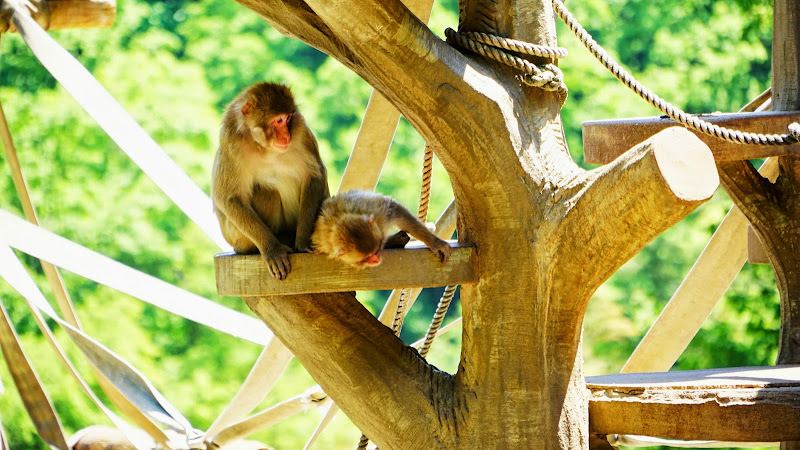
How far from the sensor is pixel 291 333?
237 cm

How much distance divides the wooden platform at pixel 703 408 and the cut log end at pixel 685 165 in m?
0.64

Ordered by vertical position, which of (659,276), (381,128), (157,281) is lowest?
(157,281)

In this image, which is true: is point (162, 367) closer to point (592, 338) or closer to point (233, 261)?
point (592, 338)

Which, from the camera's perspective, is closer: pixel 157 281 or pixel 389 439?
pixel 389 439

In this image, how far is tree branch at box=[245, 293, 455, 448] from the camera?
2260 mm

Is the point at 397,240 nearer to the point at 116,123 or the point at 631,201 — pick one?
the point at 631,201

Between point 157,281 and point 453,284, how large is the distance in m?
1.76

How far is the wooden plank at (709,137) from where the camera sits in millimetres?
2518

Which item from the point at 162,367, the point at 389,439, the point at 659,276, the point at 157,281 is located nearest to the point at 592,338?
the point at 659,276

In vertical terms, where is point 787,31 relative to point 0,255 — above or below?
above

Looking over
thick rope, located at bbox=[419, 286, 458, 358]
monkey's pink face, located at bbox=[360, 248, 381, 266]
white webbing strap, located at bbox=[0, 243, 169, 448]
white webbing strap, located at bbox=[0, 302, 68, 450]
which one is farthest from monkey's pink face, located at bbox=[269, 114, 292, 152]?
white webbing strap, located at bbox=[0, 302, 68, 450]

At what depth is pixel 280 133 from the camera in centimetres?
254

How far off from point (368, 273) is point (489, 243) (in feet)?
1.01

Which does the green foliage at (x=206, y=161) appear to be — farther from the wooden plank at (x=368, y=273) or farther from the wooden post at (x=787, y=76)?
the wooden plank at (x=368, y=273)
